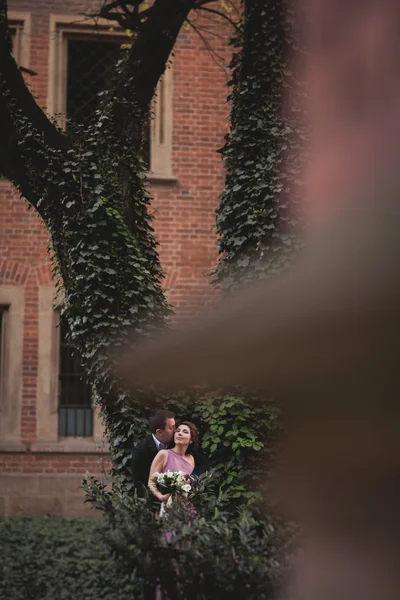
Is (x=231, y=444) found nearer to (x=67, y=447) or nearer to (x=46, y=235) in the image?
(x=67, y=447)

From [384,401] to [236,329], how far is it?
6.7 inches

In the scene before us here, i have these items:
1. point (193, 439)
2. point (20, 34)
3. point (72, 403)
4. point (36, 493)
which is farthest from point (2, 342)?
point (193, 439)

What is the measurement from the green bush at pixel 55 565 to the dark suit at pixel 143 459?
462mm

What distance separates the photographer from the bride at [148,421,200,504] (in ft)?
20.3

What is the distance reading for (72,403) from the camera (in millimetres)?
12078

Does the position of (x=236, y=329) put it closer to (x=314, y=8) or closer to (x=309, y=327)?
(x=309, y=327)

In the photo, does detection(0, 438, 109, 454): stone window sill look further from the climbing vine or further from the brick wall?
the climbing vine

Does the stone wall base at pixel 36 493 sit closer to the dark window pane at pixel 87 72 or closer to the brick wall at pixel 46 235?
the brick wall at pixel 46 235

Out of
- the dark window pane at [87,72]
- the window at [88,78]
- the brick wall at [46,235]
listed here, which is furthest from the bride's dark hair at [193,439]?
the dark window pane at [87,72]

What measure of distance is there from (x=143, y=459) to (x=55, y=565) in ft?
7.79

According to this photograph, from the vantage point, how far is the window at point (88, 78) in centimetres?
1255

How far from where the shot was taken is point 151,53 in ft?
24.0

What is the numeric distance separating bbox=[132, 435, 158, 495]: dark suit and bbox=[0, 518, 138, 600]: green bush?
1.52 ft

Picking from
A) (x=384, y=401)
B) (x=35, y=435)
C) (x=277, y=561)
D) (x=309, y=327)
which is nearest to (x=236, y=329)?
(x=309, y=327)
